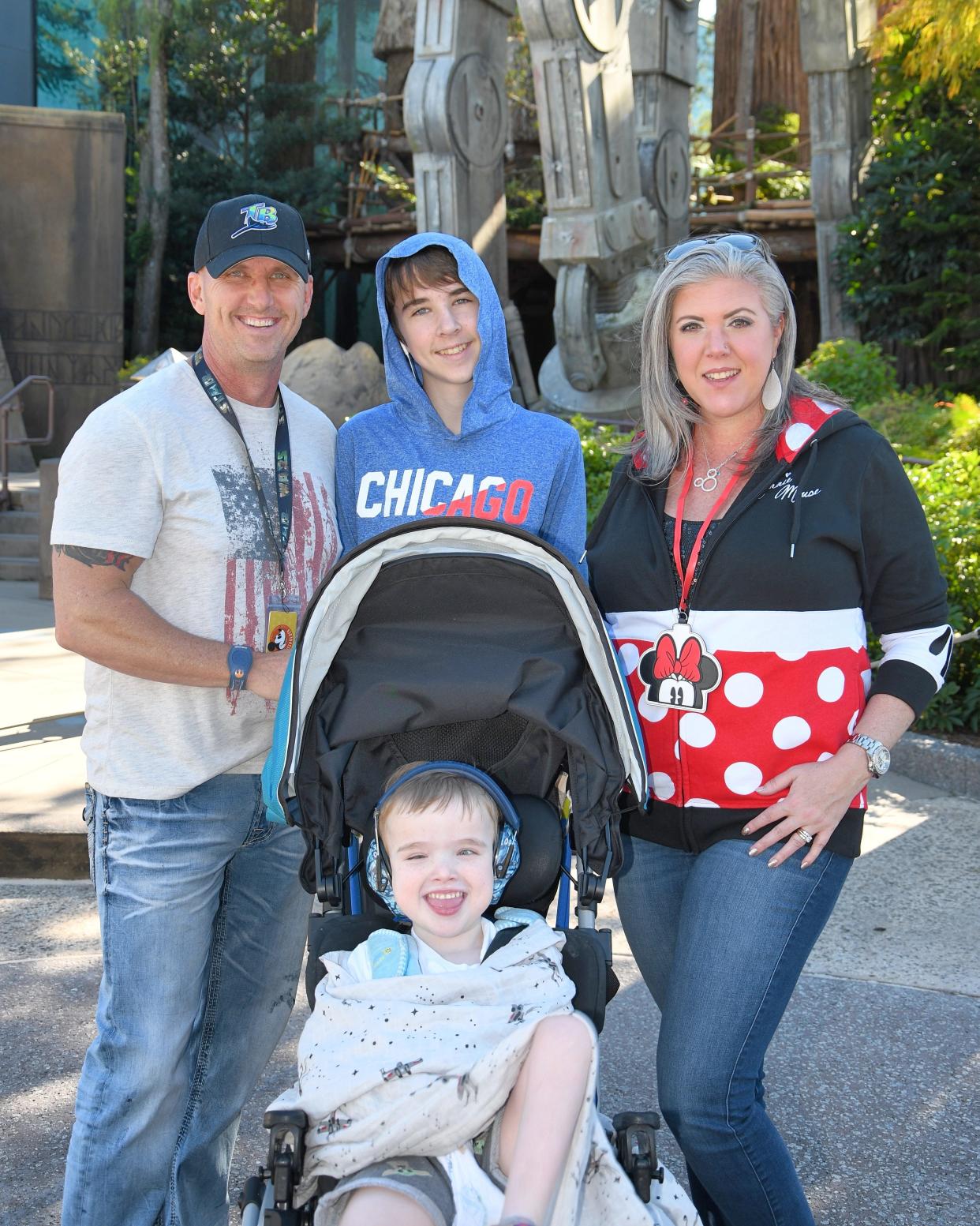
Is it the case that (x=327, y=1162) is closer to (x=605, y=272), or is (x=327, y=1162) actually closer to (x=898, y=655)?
(x=898, y=655)

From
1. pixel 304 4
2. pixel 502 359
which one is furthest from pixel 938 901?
pixel 304 4

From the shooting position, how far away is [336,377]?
15.8m

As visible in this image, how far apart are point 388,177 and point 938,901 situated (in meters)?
20.8

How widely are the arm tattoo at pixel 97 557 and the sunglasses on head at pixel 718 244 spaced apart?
4.40 ft

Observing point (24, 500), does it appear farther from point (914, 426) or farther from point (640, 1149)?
point (640, 1149)

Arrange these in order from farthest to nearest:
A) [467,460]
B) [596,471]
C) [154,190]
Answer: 1. [154,190]
2. [596,471]
3. [467,460]

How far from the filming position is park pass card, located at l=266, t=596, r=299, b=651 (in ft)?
8.67

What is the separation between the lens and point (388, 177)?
76.6 feet

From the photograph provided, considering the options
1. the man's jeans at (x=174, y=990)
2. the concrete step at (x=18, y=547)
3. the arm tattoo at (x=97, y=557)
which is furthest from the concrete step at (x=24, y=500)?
the arm tattoo at (x=97, y=557)

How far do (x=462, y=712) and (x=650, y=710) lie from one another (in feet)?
1.32

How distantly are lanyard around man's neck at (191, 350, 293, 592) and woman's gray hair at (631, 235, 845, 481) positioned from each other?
80 cm

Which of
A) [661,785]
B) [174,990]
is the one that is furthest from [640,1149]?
[174,990]

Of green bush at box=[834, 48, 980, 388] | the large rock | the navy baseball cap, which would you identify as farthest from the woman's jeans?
the large rock

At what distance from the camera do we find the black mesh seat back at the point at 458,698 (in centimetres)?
260
